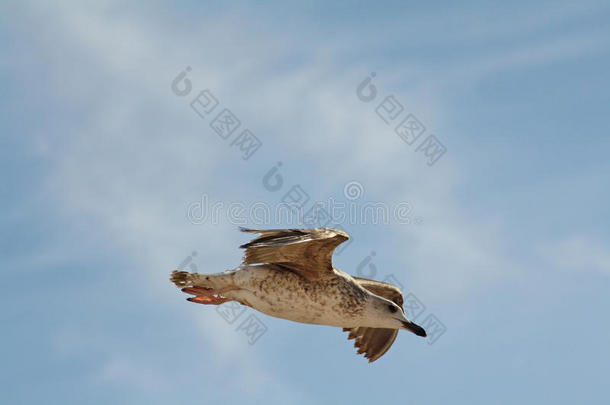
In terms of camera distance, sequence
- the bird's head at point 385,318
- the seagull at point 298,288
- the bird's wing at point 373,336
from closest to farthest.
→ 1. the seagull at point 298,288
2. the bird's head at point 385,318
3. the bird's wing at point 373,336

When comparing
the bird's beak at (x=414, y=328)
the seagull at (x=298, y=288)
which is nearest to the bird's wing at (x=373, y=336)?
the seagull at (x=298, y=288)

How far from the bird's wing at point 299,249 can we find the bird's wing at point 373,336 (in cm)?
271

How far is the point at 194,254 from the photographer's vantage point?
17594 mm

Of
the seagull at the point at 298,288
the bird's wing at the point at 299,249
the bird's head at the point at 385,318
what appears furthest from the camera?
the bird's head at the point at 385,318

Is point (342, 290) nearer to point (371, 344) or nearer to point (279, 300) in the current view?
point (279, 300)

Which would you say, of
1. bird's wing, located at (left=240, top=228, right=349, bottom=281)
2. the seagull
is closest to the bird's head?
the seagull

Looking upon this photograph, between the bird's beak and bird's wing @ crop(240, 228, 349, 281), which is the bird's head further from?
bird's wing @ crop(240, 228, 349, 281)

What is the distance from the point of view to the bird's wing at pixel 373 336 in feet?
60.6

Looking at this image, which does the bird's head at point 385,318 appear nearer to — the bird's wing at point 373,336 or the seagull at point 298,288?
the seagull at point 298,288

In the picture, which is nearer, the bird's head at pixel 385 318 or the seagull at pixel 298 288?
the seagull at pixel 298 288

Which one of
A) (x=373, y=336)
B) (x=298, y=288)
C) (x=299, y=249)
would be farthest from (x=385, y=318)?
(x=373, y=336)

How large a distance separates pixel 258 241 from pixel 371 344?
453cm

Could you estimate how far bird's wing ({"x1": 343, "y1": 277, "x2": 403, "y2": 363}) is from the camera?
18.5m

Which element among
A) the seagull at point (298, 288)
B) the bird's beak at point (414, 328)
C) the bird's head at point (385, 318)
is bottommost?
the bird's beak at point (414, 328)
